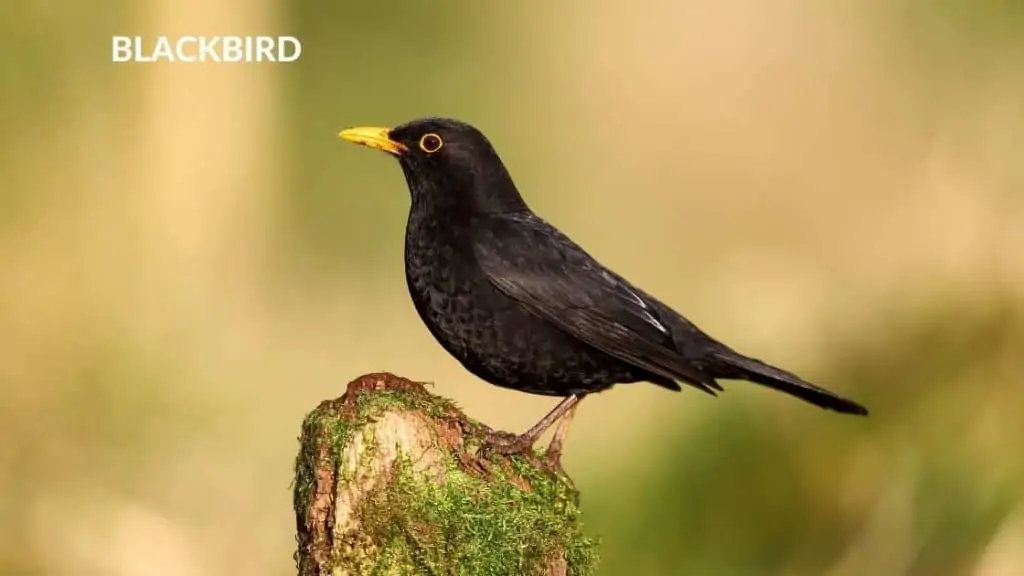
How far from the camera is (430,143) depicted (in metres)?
3.41

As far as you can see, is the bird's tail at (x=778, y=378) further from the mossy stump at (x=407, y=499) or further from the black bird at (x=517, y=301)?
the mossy stump at (x=407, y=499)

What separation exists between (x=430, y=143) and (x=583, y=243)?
3.60 ft

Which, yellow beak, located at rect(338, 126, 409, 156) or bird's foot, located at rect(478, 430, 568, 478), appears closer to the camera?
bird's foot, located at rect(478, 430, 568, 478)

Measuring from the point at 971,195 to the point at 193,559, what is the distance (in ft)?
12.0

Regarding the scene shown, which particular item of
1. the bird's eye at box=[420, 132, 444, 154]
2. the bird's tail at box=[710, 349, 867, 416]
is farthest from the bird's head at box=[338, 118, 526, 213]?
the bird's tail at box=[710, 349, 867, 416]

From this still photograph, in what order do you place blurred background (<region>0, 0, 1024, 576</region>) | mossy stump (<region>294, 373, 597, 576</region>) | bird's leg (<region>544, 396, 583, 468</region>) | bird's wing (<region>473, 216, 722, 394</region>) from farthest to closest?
blurred background (<region>0, 0, 1024, 576</region>) → bird's leg (<region>544, 396, 583, 468</region>) → bird's wing (<region>473, 216, 722, 394</region>) → mossy stump (<region>294, 373, 597, 576</region>)

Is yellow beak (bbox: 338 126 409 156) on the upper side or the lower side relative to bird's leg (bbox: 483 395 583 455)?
upper

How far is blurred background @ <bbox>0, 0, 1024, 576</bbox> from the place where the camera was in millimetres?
4129

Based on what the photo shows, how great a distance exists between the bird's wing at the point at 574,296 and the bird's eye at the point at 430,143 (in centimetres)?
32

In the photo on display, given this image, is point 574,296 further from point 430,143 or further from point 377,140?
point 377,140

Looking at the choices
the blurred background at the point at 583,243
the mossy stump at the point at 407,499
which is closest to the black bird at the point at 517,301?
the mossy stump at the point at 407,499

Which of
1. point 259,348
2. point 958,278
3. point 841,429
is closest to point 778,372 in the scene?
point 841,429

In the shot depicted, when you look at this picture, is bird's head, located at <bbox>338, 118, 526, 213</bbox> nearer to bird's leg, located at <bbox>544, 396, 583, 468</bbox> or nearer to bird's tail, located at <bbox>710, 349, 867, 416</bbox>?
bird's leg, located at <bbox>544, 396, 583, 468</bbox>

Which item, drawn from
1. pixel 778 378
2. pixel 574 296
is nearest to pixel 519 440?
pixel 574 296
